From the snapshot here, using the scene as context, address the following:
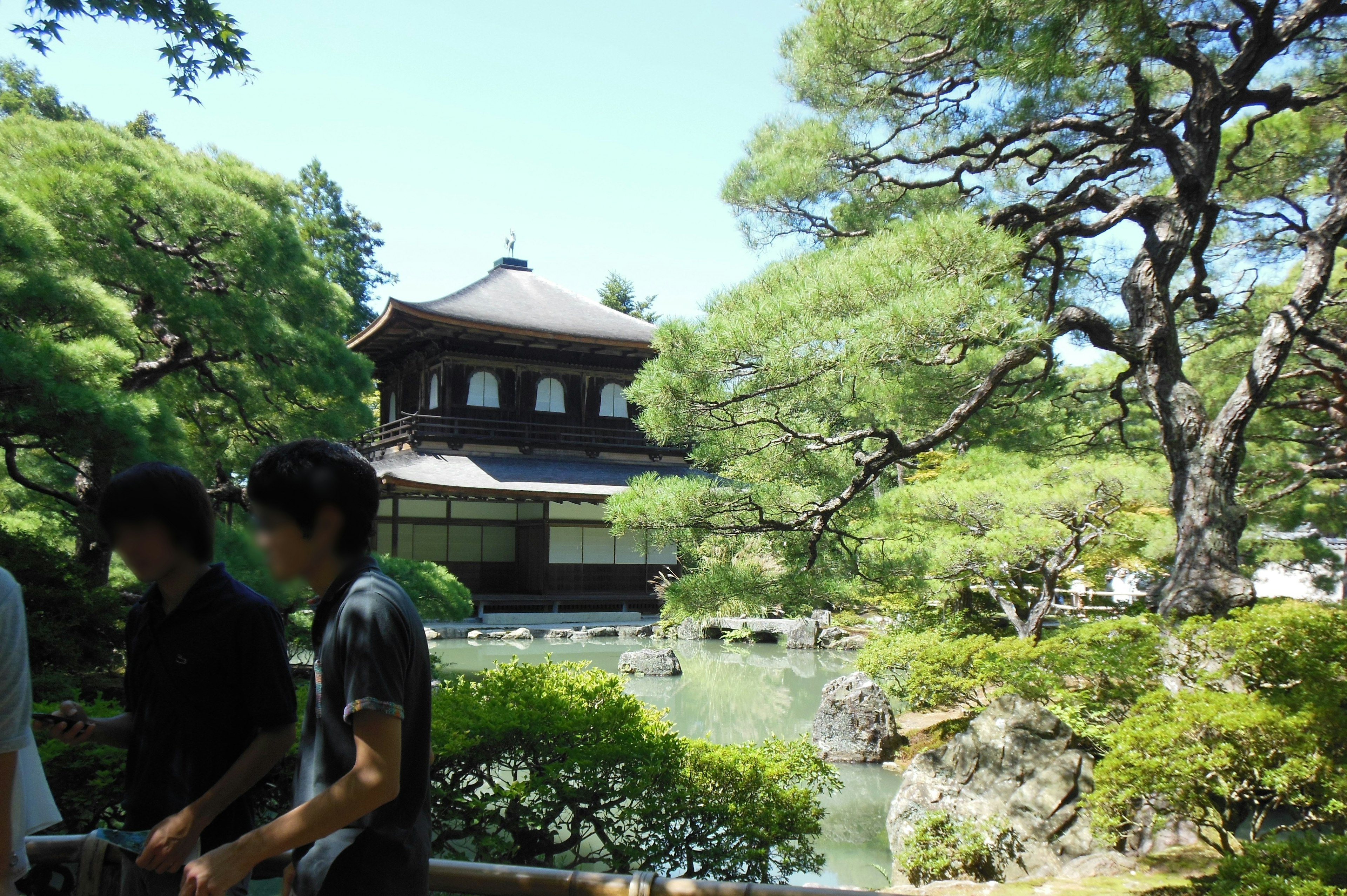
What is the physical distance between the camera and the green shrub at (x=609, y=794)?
3.33 m

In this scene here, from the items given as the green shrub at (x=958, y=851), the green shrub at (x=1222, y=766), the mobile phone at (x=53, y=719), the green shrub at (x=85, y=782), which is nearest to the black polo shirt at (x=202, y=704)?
the mobile phone at (x=53, y=719)

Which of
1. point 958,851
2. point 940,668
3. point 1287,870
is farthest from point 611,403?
point 1287,870

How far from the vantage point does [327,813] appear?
41.7 inches

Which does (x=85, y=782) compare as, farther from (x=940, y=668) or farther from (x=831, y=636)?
(x=831, y=636)

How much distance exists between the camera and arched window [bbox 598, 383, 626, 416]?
54.1ft

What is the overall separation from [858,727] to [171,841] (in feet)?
21.8

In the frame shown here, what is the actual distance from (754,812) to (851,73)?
15.3 ft

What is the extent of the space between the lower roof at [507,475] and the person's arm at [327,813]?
11.5m

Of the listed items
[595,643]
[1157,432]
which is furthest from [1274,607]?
[595,643]

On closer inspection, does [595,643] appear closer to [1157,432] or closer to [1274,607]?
[1157,432]

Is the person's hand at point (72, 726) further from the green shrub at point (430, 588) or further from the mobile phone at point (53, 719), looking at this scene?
the green shrub at point (430, 588)

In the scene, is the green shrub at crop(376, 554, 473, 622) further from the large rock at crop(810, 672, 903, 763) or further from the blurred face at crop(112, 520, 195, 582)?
the blurred face at crop(112, 520, 195, 582)

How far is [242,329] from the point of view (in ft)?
21.9

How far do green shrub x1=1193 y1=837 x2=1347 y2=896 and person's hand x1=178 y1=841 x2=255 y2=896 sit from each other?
281 centimetres
